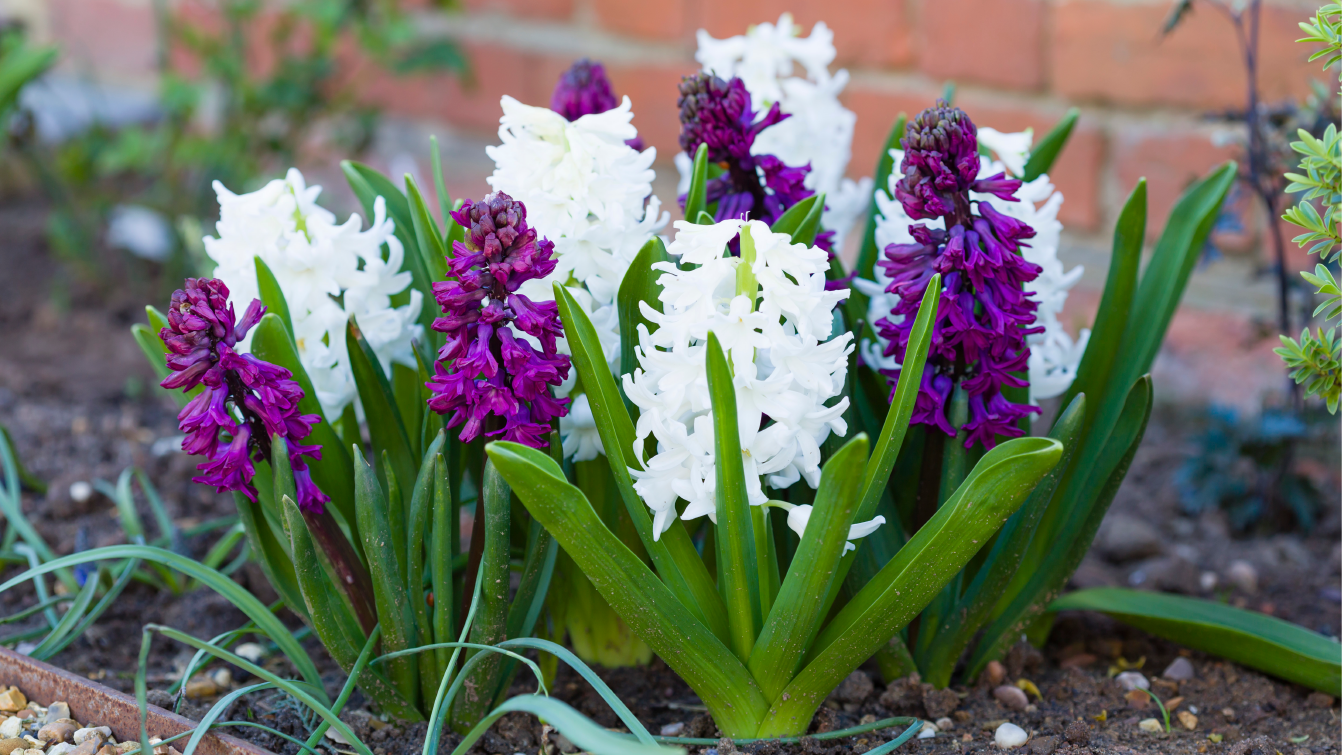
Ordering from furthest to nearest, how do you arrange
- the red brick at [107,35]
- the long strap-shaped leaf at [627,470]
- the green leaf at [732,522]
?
the red brick at [107,35], the long strap-shaped leaf at [627,470], the green leaf at [732,522]

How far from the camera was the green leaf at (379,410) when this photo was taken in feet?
3.69

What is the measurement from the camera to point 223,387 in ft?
3.23

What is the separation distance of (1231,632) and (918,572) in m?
0.48

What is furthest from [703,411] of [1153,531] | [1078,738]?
[1153,531]

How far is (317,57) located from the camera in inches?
105

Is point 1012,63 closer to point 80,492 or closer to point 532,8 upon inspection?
point 532,8

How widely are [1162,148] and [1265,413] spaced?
0.68 metres

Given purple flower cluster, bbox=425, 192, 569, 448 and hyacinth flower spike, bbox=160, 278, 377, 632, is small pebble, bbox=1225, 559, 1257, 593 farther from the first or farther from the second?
hyacinth flower spike, bbox=160, 278, 377, 632

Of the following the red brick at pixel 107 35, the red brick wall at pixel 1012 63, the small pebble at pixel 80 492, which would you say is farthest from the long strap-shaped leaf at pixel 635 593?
the red brick at pixel 107 35

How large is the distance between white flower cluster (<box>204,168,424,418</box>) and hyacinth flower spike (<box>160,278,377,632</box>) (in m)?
0.08

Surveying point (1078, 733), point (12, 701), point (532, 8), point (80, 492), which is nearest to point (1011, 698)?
point (1078, 733)

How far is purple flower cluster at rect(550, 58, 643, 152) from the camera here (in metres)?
1.27

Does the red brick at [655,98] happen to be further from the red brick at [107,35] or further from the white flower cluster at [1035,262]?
the red brick at [107,35]

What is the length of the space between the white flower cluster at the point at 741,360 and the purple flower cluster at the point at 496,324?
9cm
